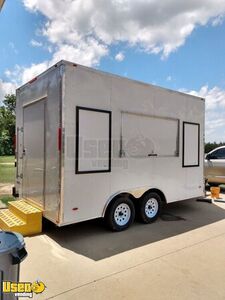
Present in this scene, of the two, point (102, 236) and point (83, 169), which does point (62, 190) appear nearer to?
point (83, 169)

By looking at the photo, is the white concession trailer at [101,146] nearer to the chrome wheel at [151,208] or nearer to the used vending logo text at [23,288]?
the chrome wheel at [151,208]

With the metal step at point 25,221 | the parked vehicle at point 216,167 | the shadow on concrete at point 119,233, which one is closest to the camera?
the shadow on concrete at point 119,233

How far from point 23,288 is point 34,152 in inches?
116

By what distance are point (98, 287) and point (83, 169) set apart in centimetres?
195

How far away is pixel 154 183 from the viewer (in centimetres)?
561

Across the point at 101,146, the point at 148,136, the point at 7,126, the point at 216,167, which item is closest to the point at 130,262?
the point at 101,146

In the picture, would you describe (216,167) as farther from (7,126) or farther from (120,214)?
(7,126)

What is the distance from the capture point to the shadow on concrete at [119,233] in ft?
13.9

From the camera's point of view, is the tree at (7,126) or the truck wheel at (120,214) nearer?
the truck wheel at (120,214)

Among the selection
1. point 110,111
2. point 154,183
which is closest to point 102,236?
point 154,183

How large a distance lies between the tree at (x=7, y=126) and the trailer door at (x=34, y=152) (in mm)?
23974

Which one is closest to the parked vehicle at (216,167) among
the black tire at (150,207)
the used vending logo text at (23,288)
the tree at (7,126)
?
the black tire at (150,207)

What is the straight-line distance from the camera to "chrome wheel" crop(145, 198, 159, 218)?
560cm


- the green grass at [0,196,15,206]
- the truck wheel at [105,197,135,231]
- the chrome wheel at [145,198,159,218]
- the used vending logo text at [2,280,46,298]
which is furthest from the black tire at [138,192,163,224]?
the green grass at [0,196,15,206]
